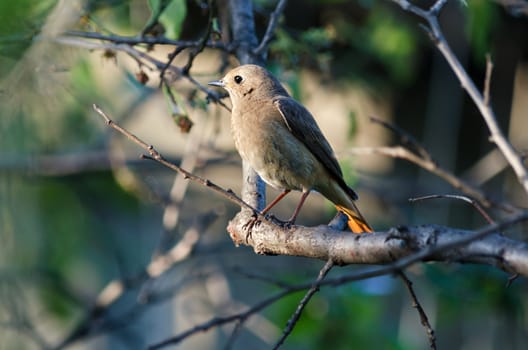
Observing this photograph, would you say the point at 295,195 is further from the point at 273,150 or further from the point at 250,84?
the point at 273,150

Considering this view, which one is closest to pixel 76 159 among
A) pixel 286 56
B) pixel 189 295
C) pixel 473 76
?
pixel 189 295

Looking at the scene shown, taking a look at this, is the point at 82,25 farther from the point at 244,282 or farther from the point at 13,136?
the point at 244,282

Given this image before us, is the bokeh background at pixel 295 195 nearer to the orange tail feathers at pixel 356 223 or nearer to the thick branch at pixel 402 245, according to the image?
the orange tail feathers at pixel 356 223

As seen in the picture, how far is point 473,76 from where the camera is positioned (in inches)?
257

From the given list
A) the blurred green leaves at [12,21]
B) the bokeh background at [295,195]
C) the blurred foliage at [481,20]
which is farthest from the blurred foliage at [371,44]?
the blurred green leaves at [12,21]

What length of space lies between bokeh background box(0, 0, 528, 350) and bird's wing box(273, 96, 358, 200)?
0.27 feet

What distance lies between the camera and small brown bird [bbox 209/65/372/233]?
3.30m

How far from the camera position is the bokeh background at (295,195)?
4.22m

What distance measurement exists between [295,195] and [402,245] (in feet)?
16.4

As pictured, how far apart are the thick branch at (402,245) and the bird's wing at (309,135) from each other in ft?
3.35

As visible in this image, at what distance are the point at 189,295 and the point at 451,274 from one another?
2.37 metres

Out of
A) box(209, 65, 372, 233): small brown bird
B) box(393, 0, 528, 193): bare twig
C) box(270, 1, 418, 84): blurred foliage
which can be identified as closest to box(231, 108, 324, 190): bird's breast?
box(209, 65, 372, 233): small brown bird

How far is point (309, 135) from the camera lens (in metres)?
3.51

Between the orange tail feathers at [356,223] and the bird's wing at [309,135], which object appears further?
the bird's wing at [309,135]
